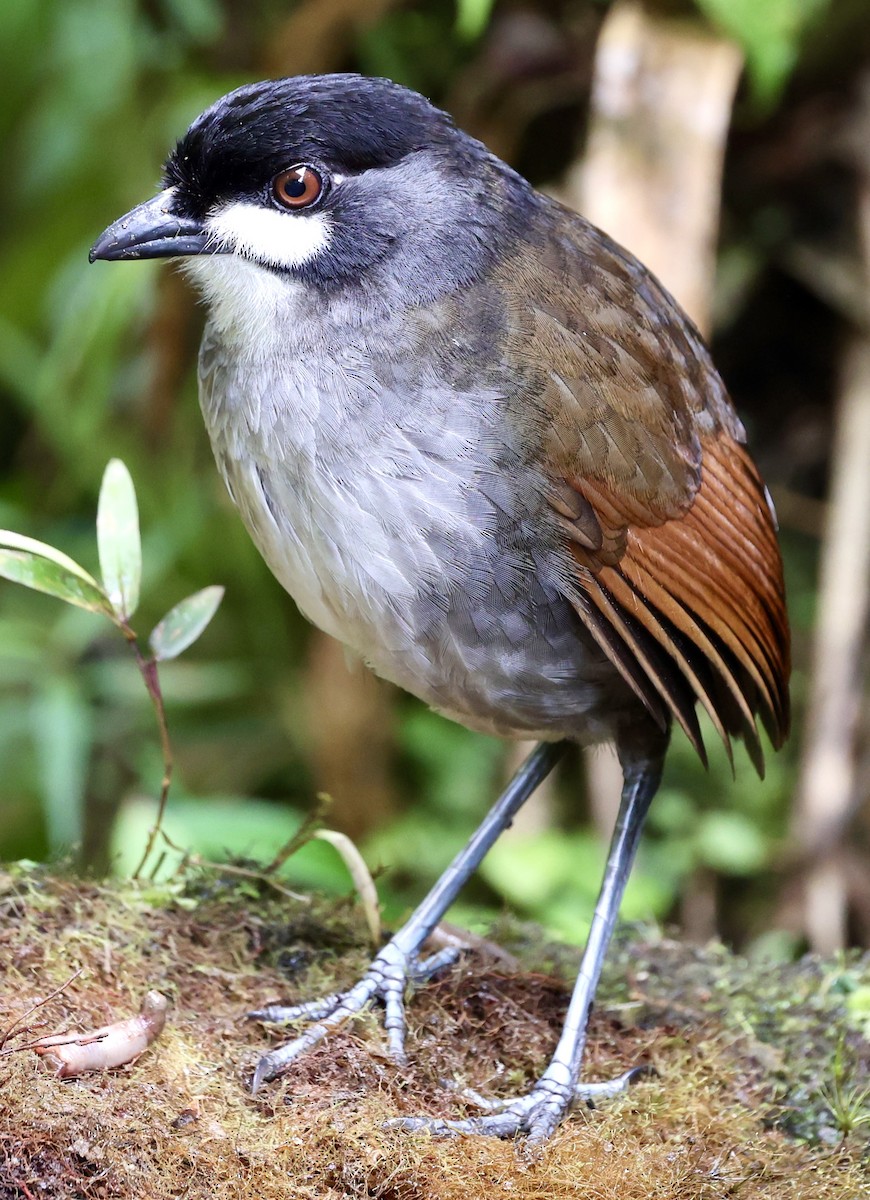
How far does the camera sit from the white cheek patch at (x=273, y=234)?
2.58 meters

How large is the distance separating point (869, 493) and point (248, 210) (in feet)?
10.8

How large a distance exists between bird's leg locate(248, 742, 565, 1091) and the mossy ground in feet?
0.13

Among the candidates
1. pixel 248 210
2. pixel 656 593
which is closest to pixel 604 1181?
pixel 656 593

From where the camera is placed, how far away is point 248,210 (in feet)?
8.51

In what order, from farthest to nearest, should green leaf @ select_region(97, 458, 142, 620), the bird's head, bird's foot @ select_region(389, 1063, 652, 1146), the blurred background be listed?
the blurred background → green leaf @ select_region(97, 458, 142, 620) → the bird's head → bird's foot @ select_region(389, 1063, 652, 1146)

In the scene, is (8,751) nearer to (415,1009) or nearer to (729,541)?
(415,1009)

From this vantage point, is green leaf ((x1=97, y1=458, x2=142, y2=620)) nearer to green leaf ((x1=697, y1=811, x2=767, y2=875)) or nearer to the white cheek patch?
the white cheek patch

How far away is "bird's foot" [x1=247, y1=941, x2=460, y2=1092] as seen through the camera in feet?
7.97

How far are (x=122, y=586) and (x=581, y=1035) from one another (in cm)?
130

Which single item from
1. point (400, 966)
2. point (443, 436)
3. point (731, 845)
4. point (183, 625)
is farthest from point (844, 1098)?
point (731, 845)

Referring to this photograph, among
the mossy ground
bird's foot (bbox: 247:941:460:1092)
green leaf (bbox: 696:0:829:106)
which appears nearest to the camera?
the mossy ground

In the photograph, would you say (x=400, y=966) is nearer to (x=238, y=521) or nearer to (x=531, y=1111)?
(x=531, y=1111)

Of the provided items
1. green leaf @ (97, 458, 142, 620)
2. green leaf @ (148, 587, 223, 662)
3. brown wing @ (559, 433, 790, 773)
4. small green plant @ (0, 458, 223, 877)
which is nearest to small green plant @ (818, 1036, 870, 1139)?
brown wing @ (559, 433, 790, 773)

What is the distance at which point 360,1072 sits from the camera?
245cm
